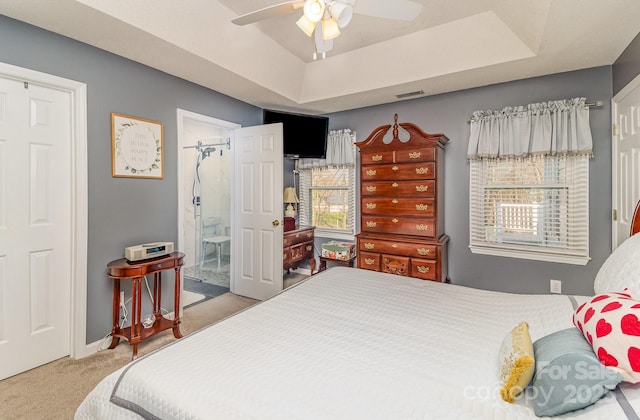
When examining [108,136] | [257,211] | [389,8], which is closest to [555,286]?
[389,8]

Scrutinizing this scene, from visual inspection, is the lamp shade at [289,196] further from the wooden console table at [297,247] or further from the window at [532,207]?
the window at [532,207]

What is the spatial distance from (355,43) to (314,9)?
1.69 metres

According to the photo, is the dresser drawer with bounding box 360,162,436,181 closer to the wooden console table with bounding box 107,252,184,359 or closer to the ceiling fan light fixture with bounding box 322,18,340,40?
the ceiling fan light fixture with bounding box 322,18,340,40

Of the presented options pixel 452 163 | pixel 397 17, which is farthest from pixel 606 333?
pixel 452 163

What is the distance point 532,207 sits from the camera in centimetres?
304

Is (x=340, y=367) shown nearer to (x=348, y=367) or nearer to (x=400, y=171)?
(x=348, y=367)

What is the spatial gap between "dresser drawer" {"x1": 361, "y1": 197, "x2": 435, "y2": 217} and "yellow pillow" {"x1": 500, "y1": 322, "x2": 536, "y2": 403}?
216 cm

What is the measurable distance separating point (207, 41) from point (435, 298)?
2673 millimetres

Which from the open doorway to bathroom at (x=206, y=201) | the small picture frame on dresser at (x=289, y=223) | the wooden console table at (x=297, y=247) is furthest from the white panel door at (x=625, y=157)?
the open doorway to bathroom at (x=206, y=201)

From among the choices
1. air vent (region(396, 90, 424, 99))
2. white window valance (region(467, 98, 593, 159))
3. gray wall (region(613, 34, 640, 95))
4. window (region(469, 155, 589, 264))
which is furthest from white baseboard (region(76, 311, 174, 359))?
gray wall (region(613, 34, 640, 95))

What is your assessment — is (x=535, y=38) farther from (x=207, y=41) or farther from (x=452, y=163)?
(x=207, y=41)

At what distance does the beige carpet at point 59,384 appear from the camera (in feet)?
5.80

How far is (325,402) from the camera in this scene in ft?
2.94

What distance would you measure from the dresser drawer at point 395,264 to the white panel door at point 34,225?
9.46ft
